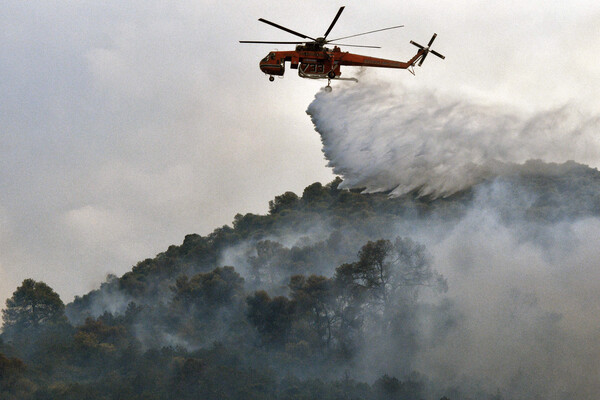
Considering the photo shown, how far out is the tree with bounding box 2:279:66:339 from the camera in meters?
110

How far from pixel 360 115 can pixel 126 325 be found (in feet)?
159

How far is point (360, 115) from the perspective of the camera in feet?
195

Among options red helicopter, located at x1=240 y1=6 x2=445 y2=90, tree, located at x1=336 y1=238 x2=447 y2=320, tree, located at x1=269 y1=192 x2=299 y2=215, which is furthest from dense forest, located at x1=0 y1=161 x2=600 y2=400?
red helicopter, located at x1=240 y1=6 x2=445 y2=90

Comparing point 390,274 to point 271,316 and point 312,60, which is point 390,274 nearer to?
point 271,316

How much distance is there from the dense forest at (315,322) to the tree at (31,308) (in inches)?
6.9

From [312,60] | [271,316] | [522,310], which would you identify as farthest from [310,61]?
[271,316]

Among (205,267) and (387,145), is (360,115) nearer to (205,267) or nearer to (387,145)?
(387,145)

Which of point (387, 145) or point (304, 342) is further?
point (304, 342)

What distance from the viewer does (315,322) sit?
8088cm

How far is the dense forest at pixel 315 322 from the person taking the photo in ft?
235

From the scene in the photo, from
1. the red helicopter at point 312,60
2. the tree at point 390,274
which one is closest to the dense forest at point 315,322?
the tree at point 390,274

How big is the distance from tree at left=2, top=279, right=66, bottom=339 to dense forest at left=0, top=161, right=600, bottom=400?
175 mm

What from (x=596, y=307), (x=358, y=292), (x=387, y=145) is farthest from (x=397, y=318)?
(x=387, y=145)

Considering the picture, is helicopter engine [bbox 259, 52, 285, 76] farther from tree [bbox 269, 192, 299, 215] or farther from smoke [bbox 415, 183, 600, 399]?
tree [bbox 269, 192, 299, 215]
